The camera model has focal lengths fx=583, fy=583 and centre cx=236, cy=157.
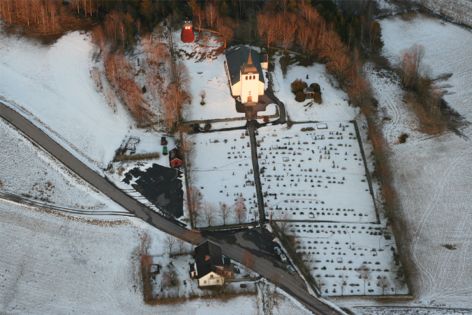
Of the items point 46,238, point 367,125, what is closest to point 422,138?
point 367,125

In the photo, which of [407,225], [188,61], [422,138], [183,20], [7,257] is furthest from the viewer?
[183,20]

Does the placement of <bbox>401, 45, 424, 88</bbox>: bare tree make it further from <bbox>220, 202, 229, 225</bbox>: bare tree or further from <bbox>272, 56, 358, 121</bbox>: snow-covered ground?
<bbox>220, 202, 229, 225</bbox>: bare tree

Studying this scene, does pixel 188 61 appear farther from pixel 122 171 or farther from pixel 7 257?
pixel 7 257

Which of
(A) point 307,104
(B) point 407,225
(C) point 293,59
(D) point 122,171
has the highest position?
(C) point 293,59

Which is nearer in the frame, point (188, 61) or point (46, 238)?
point (46, 238)

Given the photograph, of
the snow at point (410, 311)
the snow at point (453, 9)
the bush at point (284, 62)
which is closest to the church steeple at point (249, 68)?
the bush at point (284, 62)

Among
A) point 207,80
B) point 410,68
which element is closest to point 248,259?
point 207,80

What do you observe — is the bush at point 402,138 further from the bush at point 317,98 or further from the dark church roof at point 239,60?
the dark church roof at point 239,60
